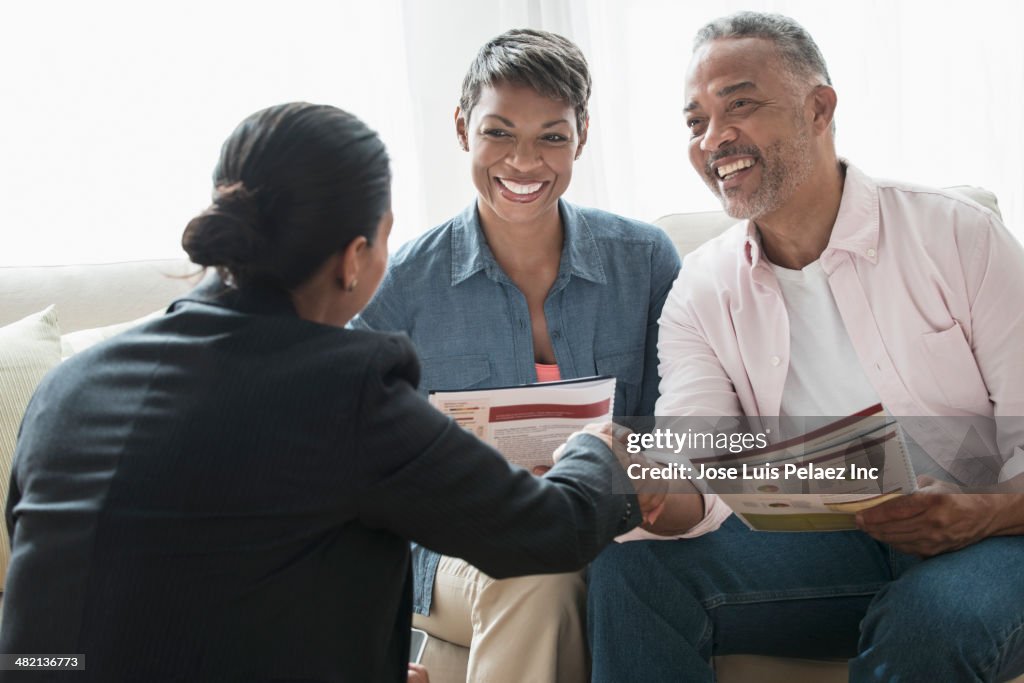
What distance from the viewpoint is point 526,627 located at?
1548mm

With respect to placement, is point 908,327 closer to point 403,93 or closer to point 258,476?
point 258,476

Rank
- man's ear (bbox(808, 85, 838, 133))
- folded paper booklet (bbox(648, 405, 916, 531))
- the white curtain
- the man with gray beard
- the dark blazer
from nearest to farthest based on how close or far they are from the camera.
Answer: the dark blazer < folded paper booklet (bbox(648, 405, 916, 531)) < the man with gray beard < man's ear (bbox(808, 85, 838, 133)) < the white curtain

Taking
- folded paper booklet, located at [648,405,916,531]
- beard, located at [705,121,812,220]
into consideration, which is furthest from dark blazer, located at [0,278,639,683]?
beard, located at [705,121,812,220]

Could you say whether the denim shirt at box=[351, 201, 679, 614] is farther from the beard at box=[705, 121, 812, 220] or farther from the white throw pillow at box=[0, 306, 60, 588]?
the white throw pillow at box=[0, 306, 60, 588]

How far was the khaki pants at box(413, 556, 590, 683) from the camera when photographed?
154 centimetres

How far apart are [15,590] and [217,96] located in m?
2.27

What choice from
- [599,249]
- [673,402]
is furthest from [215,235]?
[599,249]

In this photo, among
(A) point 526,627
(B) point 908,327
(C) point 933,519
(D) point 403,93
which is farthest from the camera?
(D) point 403,93

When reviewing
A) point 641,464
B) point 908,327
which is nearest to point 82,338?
point 641,464

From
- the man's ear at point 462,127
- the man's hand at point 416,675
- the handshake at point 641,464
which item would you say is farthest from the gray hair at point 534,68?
the man's hand at point 416,675

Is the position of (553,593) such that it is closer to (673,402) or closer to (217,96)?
(673,402)

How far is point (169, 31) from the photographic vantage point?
294 centimetres

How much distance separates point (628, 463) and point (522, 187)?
28.6 inches

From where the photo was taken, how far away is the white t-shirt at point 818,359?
5.58 ft
